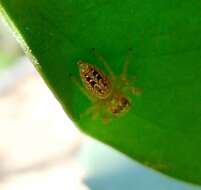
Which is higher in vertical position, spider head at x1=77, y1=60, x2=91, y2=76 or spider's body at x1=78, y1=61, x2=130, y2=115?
spider head at x1=77, y1=60, x2=91, y2=76

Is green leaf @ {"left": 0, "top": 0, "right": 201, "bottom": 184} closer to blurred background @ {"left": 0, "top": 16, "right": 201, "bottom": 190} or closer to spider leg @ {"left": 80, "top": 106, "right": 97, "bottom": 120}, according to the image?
spider leg @ {"left": 80, "top": 106, "right": 97, "bottom": 120}

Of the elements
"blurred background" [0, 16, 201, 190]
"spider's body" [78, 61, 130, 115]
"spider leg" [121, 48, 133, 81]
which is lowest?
"blurred background" [0, 16, 201, 190]

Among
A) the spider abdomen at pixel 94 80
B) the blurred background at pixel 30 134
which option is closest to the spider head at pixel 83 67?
the spider abdomen at pixel 94 80

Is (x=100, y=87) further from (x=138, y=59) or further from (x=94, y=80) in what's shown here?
(x=138, y=59)

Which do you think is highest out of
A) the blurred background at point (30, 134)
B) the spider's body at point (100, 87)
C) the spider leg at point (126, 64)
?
the spider leg at point (126, 64)

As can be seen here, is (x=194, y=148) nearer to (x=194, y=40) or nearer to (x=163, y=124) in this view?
(x=163, y=124)

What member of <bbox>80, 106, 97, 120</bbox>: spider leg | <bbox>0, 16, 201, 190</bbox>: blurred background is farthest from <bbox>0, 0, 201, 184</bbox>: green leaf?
<bbox>0, 16, 201, 190</bbox>: blurred background

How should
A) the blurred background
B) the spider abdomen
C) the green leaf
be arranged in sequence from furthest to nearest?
the blurred background → the spider abdomen → the green leaf

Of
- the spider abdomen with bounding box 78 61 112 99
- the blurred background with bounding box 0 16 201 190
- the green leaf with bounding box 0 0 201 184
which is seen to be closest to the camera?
the green leaf with bounding box 0 0 201 184

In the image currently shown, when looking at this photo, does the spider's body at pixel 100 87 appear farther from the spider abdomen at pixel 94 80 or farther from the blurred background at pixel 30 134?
the blurred background at pixel 30 134
